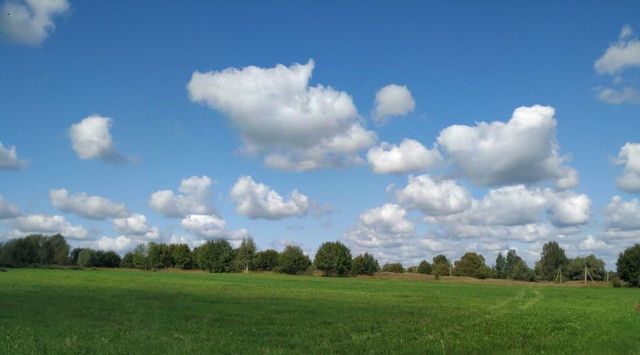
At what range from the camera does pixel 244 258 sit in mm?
185875

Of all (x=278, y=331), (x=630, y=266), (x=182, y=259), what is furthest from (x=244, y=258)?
(x=278, y=331)

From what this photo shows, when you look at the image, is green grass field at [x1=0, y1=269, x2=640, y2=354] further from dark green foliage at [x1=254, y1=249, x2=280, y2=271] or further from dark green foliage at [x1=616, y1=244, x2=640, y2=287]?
dark green foliage at [x1=254, y1=249, x2=280, y2=271]

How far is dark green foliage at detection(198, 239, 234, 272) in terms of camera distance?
7318 inches

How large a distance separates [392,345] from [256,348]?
175 inches

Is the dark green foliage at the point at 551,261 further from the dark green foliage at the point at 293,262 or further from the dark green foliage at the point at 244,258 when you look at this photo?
the dark green foliage at the point at 244,258

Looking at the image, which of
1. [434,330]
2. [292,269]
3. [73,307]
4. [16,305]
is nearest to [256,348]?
[434,330]

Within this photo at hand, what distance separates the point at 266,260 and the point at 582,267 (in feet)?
342

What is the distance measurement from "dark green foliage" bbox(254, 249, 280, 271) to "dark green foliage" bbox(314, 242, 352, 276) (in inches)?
560

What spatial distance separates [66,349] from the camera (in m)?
16.0

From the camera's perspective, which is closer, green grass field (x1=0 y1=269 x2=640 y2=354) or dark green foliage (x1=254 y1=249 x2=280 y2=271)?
green grass field (x1=0 y1=269 x2=640 y2=354)

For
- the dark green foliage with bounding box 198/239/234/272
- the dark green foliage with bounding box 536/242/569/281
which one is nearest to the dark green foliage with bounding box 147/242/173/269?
the dark green foliage with bounding box 198/239/234/272

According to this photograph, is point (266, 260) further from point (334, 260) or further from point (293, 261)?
point (334, 260)

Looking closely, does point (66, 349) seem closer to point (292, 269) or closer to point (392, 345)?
point (392, 345)

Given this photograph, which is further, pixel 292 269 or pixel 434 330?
pixel 292 269
